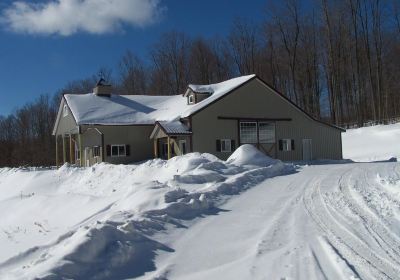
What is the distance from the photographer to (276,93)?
35.9 metres

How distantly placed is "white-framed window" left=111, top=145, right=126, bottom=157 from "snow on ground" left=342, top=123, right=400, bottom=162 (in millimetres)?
19260

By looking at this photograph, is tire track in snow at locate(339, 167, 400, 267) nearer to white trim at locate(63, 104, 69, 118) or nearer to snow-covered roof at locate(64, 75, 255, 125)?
snow-covered roof at locate(64, 75, 255, 125)

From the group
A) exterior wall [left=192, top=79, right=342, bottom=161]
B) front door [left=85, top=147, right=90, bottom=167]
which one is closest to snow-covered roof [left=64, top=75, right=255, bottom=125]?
exterior wall [left=192, top=79, right=342, bottom=161]

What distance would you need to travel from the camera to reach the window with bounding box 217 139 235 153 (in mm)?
33188

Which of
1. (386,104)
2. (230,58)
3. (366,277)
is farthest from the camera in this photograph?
(230,58)

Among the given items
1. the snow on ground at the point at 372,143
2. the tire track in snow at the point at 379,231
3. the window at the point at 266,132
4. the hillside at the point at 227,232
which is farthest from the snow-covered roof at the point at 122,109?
the tire track in snow at the point at 379,231

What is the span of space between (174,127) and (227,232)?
2321cm

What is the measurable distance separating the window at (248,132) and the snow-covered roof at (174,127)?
430 centimetres

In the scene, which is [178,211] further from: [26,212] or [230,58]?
[230,58]

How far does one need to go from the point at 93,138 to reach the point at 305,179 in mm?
24711

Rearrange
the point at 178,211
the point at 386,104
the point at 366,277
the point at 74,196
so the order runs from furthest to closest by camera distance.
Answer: the point at 386,104
the point at 74,196
the point at 178,211
the point at 366,277

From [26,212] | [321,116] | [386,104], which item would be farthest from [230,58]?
[26,212]

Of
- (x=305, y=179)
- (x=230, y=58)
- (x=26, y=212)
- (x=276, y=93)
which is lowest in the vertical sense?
(x=26, y=212)

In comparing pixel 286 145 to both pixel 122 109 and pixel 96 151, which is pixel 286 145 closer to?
pixel 122 109
